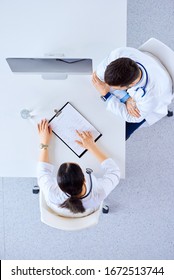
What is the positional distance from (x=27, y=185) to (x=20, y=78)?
940 millimetres

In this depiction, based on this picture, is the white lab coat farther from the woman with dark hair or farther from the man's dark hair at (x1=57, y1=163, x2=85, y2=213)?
the man's dark hair at (x1=57, y1=163, x2=85, y2=213)

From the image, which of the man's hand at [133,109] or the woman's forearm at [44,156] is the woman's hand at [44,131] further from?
the man's hand at [133,109]

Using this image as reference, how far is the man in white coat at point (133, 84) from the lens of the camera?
1524mm

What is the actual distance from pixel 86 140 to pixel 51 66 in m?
0.45

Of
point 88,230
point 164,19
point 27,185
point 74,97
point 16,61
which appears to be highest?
point 164,19

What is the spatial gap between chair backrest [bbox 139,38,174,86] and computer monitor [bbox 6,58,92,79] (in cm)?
32

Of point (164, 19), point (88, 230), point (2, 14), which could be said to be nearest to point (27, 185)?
point (88, 230)

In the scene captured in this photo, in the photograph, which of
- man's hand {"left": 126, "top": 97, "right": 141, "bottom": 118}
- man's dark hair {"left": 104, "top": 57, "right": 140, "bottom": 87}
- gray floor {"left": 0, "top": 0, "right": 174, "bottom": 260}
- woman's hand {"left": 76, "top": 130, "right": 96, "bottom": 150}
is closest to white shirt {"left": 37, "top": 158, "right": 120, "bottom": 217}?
woman's hand {"left": 76, "top": 130, "right": 96, "bottom": 150}

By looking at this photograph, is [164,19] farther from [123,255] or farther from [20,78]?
[123,255]

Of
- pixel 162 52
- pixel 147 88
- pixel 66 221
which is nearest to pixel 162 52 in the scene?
pixel 162 52

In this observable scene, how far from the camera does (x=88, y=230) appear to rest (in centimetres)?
247

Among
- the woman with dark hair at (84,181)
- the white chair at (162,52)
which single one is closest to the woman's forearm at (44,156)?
the woman with dark hair at (84,181)

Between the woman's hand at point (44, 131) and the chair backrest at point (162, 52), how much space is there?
2.08 ft

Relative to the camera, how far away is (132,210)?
8.08 ft
